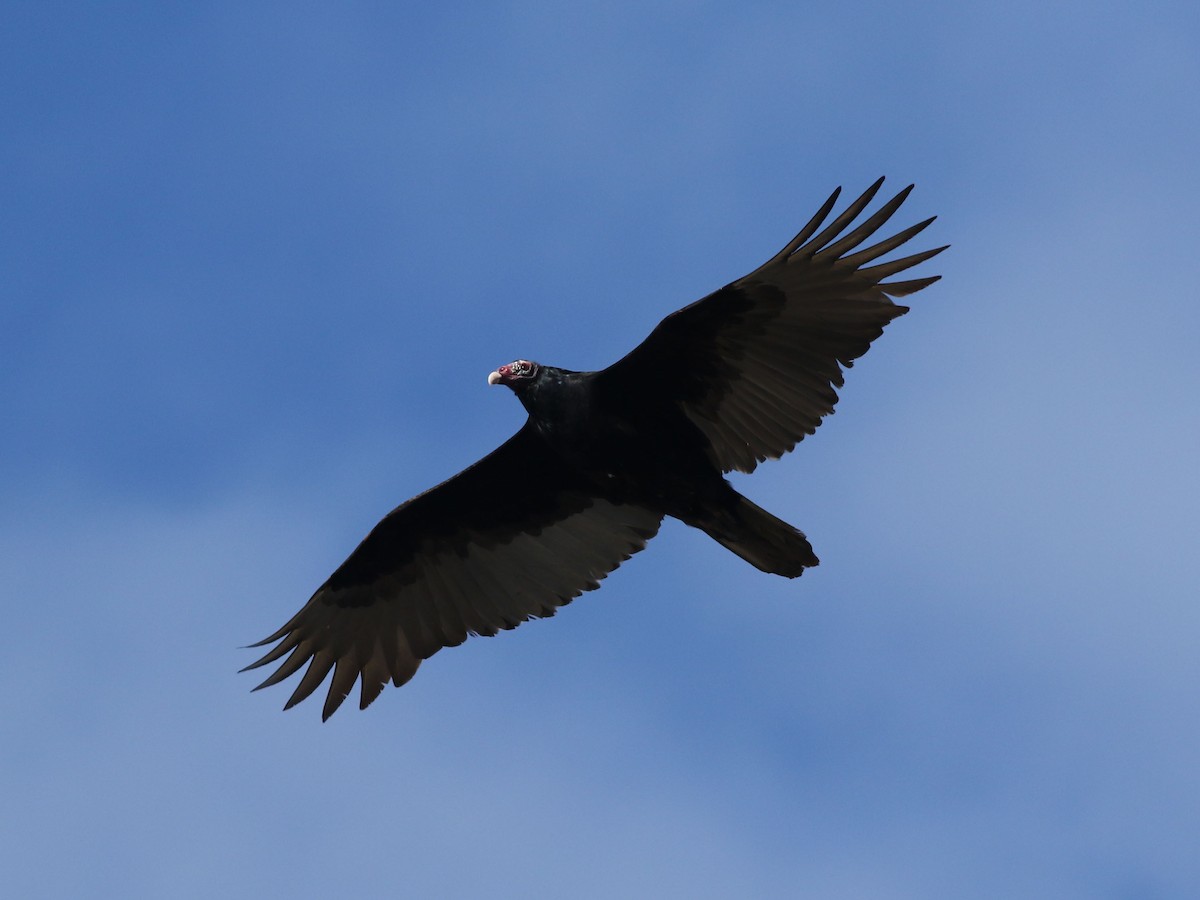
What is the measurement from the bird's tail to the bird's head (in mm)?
1278

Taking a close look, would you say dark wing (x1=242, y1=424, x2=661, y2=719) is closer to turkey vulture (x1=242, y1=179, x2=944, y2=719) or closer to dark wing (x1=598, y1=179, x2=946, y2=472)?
turkey vulture (x1=242, y1=179, x2=944, y2=719)

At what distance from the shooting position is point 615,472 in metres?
10.2

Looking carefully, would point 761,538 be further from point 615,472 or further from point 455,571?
point 455,571

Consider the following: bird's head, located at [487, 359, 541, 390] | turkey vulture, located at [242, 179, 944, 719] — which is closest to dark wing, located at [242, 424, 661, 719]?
turkey vulture, located at [242, 179, 944, 719]

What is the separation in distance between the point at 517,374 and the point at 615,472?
2.63ft

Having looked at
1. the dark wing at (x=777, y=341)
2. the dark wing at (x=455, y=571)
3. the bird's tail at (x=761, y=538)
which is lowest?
the bird's tail at (x=761, y=538)

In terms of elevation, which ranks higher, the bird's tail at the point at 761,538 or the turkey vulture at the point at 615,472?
the turkey vulture at the point at 615,472

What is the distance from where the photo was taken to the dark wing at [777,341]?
9.59m

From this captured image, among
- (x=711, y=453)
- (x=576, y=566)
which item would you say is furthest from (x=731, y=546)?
(x=576, y=566)

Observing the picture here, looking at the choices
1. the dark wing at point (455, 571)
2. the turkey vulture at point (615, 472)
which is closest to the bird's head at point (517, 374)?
the turkey vulture at point (615, 472)

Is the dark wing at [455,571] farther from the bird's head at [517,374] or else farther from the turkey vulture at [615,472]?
the bird's head at [517,374]

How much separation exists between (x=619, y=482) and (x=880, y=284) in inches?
75.3

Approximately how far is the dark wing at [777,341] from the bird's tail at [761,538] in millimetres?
311

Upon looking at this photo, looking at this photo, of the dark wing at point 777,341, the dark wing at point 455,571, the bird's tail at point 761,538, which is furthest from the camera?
the dark wing at point 455,571
